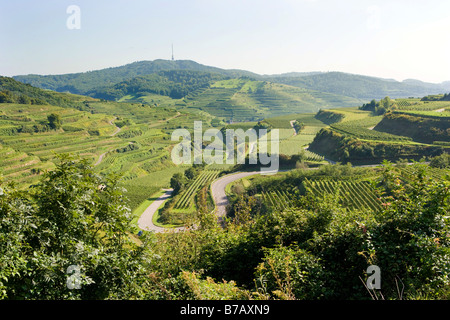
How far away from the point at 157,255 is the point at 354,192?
4329 cm

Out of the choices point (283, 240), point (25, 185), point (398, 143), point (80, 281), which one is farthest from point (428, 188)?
point (398, 143)

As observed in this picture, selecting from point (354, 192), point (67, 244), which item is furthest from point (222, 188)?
point (67, 244)

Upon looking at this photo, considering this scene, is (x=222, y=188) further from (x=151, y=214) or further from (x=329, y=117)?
(x=329, y=117)

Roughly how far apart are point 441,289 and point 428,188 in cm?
257

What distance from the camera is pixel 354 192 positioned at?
44.0 m

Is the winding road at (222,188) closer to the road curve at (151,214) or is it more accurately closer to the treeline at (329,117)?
the road curve at (151,214)

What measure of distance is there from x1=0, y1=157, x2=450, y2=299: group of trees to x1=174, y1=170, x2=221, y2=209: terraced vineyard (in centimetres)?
4833

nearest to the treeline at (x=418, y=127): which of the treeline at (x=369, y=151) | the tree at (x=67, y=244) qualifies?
the treeline at (x=369, y=151)

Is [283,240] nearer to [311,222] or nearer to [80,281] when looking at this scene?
[311,222]

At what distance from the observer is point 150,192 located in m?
67.5

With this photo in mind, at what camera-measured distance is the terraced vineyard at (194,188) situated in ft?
187

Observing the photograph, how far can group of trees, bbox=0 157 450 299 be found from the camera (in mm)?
6281

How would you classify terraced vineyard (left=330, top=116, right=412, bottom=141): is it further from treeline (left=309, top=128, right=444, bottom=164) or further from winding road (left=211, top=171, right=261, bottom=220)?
winding road (left=211, top=171, right=261, bottom=220)
